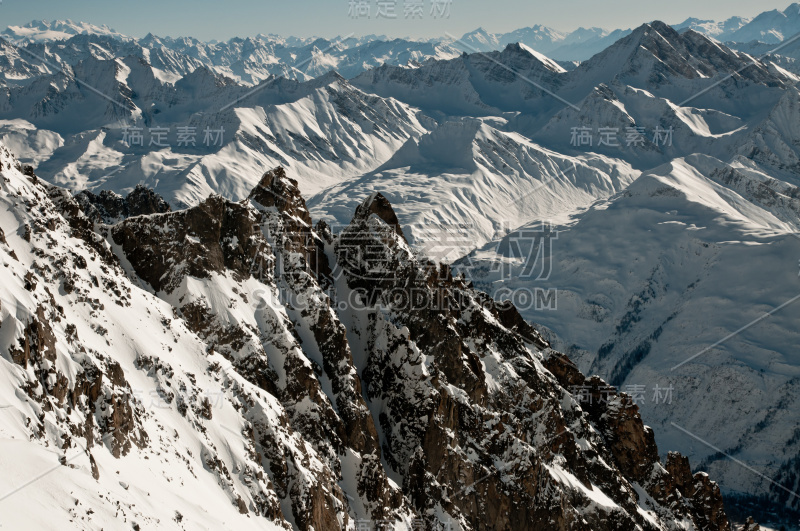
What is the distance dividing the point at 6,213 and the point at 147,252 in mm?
21731

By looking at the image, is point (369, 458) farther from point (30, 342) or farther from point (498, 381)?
point (30, 342)

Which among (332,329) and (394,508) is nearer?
(394,508)

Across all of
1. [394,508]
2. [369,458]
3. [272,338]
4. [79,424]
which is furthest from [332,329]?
[79,424]

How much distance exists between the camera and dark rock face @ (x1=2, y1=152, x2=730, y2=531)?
83438 mm

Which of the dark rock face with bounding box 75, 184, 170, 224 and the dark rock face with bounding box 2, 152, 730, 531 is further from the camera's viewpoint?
the dark rock face with bounding box 75, 184, 170, 224

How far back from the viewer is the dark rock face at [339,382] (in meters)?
83.4

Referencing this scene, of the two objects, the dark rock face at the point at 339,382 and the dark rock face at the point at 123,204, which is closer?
the dark rock face at the point at 339,382

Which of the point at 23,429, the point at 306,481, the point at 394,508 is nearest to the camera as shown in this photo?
the point at 23,429

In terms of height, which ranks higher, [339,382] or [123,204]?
[123,204]

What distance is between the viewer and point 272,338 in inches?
3981

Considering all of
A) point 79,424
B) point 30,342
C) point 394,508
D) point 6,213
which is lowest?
point 394,508

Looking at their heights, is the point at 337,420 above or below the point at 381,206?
below

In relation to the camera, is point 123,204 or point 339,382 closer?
point 339,382

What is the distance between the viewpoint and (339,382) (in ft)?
346
